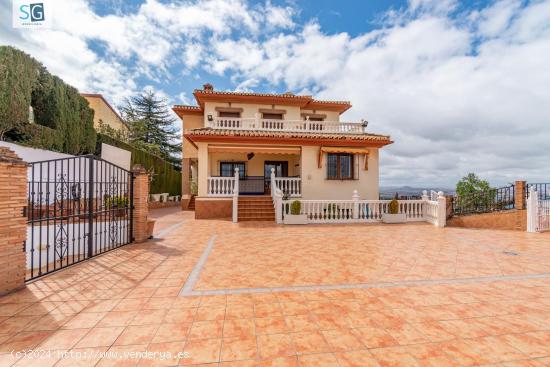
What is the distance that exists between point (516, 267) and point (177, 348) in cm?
803

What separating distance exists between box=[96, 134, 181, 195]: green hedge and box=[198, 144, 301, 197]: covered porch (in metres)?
5.76

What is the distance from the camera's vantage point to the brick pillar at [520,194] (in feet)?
35.9

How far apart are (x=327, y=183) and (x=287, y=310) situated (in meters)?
12.2

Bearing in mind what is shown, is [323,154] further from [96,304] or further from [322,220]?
[96,304]

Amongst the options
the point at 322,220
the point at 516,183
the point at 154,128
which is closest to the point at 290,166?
the point at 322,220

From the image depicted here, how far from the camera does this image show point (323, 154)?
590 inches

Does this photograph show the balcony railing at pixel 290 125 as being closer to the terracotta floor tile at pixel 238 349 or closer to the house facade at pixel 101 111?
the terracotta floor tile at pixel 238 349

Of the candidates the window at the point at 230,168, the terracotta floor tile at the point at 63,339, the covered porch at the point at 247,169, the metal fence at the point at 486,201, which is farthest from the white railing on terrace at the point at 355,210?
the terracotta floor tile at the point at 63,339

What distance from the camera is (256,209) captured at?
43.7 feet

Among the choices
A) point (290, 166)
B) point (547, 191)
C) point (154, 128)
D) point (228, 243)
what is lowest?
point (228, 243)

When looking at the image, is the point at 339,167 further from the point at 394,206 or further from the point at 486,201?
the point at 486,201

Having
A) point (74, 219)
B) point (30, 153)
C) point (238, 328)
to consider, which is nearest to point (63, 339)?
point (238, 328)

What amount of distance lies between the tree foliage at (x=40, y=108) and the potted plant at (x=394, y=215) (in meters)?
19.0

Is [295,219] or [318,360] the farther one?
[295,219]
